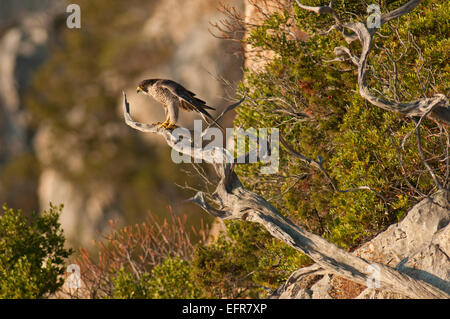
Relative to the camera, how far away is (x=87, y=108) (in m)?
35.6

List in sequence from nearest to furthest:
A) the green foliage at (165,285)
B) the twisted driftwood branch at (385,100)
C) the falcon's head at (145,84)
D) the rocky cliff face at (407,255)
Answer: the twisted driftwood branch at (385,100) → the rocky cliff face at (407,255) → the falcon's head at (145,84) → the green foliage at (165,285)

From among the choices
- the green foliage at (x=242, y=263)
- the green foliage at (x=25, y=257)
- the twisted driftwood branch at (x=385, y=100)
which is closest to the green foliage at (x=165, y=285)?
the green foliage at (x=242, y=263)

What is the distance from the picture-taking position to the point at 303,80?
10922 millimetres

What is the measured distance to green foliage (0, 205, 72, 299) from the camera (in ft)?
31.7

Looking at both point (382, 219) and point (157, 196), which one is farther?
point (157, 196)

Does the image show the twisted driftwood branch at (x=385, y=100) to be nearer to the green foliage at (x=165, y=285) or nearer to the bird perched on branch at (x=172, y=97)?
the bird perched on branch at (x=172, y=97)

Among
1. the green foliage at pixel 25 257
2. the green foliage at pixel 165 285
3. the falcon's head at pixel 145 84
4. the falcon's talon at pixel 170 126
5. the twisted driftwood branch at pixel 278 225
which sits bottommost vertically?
the green foliage at pixel 165 285

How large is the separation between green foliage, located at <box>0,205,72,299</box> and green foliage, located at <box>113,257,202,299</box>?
1064mm

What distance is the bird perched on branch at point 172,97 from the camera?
25.4 ft

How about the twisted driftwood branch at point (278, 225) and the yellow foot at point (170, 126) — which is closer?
the twisted driftwood branch at point (278, 225)

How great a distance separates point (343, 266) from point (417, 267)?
954 millimetres

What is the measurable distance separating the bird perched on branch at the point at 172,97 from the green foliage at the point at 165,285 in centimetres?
373
